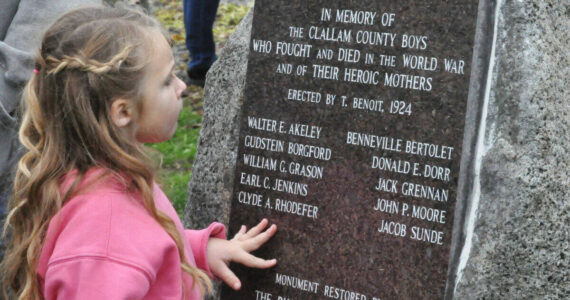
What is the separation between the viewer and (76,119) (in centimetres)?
198

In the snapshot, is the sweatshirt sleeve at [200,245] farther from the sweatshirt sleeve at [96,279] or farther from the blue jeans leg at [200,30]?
the blue jeans leg at [200,30]

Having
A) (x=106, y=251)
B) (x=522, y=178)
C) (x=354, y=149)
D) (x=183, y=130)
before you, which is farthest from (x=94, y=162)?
(x=183, y=130)

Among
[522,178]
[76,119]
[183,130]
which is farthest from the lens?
[183,130]

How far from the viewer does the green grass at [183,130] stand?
17.0 ft

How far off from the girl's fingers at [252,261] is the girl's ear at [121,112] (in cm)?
80

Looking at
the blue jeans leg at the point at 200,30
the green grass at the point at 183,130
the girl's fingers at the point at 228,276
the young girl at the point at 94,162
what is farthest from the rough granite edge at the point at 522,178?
the blue jeans leg at the point at 200,30

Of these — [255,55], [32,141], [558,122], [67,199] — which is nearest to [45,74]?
[32,141]

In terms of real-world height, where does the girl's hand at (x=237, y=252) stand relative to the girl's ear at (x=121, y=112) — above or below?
below

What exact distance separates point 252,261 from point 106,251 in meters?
0.89

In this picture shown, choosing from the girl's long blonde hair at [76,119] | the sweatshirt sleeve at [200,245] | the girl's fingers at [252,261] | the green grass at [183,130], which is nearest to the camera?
the girl's long blonde hair at [76,119]

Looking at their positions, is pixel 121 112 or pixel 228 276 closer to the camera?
pixel 121 112

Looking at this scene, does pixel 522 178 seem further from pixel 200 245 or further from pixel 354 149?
pixel 200 245

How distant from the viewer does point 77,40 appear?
1.97 m

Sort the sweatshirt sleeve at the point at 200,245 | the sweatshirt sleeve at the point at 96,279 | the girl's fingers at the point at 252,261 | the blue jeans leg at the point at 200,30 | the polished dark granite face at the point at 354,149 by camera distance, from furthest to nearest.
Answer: the blue jeans leg at the point at 200,30 < the girl's fingers at the point at 252,261 < the sweatshirt sleeve at the point at 200,245 < the polished dark granite face at the point at 354,149 < the sweatshirt sleeve at the point at 96,279
